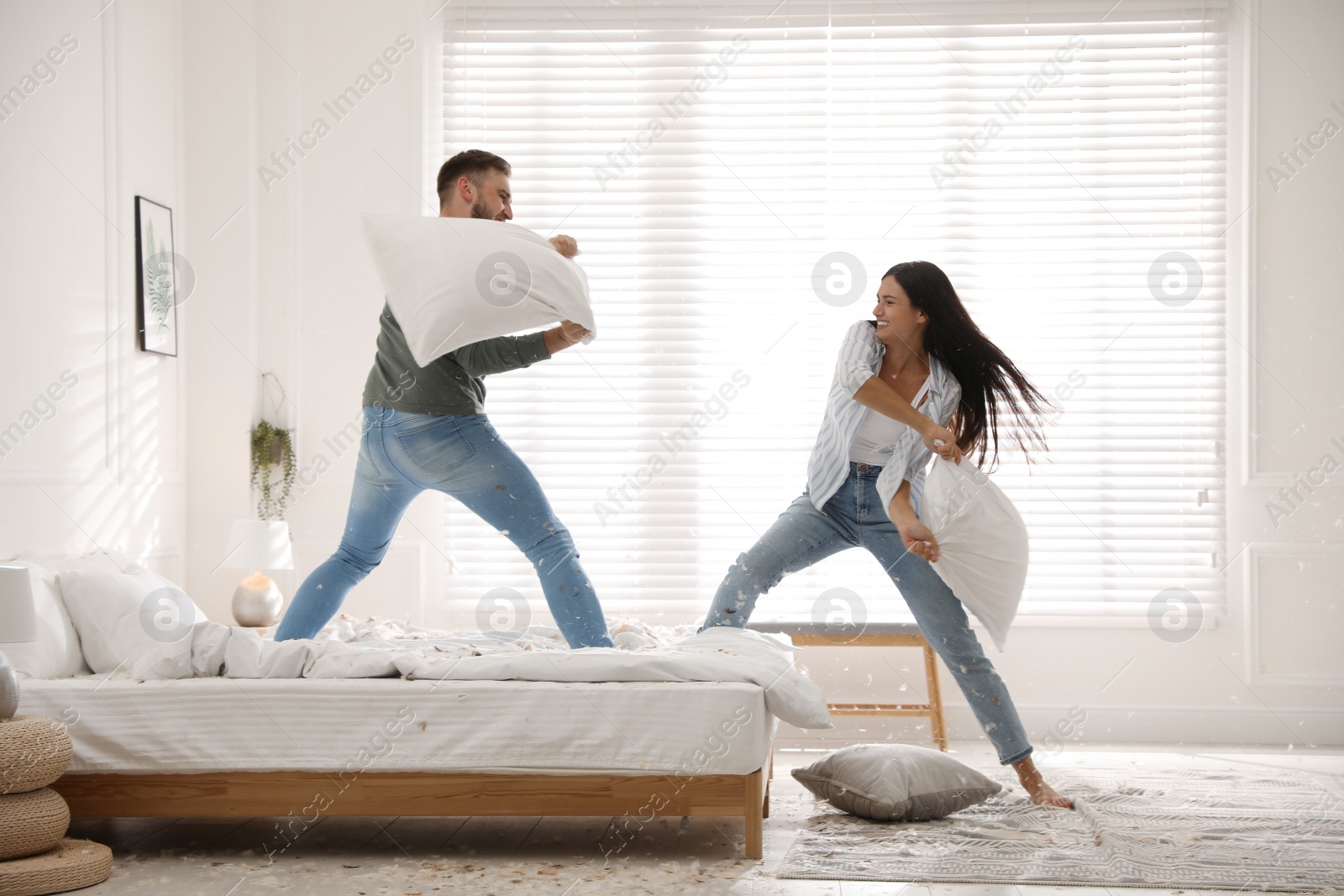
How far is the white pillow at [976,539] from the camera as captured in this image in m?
2.93

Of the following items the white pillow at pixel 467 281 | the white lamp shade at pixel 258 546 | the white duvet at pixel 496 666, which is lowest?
the white duvet at pixel 496 666

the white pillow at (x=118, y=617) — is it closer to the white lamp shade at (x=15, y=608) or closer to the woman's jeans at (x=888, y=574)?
the white lamp shade at (x=15, y=608)

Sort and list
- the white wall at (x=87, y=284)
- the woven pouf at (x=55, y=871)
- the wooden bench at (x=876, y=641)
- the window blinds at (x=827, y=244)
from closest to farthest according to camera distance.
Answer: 1. the woven pouf at (x=55, y=871)
2. the white wall at (x=87, y=284)
3. the wooden bench at (x=876, y=641)
4. the window blinds at (x=827, y=244)

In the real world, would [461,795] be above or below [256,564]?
below

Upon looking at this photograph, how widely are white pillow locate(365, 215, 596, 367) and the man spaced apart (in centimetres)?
9

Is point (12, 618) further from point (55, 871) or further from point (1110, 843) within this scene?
point (1110, 843)

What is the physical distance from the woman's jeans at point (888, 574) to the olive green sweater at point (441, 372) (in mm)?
812

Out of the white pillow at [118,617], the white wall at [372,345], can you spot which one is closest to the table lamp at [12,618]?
the white pillow at [118,617]

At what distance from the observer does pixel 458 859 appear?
261 cm

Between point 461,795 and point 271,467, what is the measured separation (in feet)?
8.55

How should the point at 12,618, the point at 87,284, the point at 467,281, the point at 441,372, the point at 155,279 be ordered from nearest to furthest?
the point at 12,618, the point at 467,281, the point at 441,372, the point at 87,284, the point at 155,279

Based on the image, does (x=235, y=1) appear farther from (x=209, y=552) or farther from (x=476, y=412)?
(x=476, y=412)

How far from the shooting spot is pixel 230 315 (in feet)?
15.4

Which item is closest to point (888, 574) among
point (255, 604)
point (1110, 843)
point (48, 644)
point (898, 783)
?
point (898, 783)
